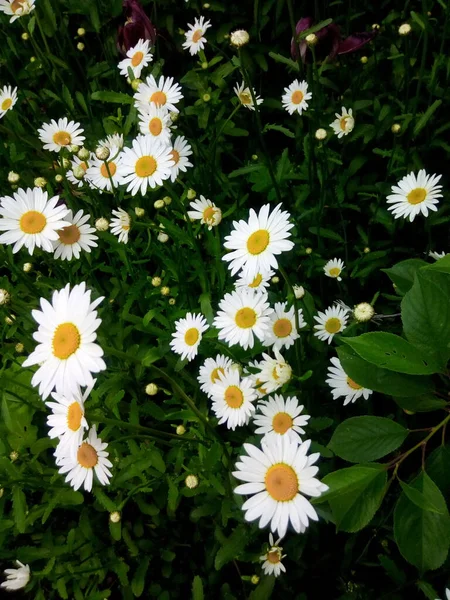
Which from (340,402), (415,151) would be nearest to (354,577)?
(340,402)

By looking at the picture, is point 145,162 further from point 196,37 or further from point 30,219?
point 196,37

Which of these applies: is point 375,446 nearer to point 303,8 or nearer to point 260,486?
point 260,486

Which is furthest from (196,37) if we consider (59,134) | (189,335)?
(189,335)

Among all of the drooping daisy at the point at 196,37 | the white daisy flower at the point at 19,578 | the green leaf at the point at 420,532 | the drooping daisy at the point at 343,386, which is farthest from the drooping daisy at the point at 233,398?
the drooping daisy at the point at 196,37

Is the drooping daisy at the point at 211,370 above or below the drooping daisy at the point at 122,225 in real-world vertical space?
below

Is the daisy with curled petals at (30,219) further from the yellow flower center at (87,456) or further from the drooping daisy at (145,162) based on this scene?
the yellow flower center at (87,456)
